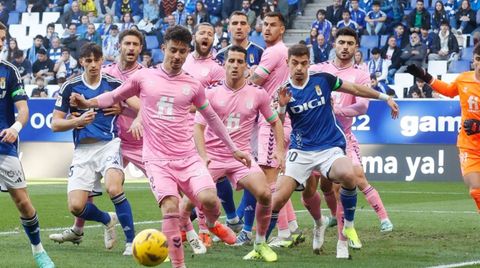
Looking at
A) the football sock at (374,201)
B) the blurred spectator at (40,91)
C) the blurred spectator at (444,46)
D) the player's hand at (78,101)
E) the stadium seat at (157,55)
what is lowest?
the blurred spectator at (40,91)

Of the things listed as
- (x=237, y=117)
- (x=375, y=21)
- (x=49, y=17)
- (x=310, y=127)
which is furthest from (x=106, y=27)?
(x=310, y=127)

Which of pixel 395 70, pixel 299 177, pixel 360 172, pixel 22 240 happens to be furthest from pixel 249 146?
pixel 395 70

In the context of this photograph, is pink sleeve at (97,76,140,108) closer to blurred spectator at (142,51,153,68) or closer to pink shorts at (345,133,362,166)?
pink shorts at (345,133,362,166)

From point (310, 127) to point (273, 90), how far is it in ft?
6.48

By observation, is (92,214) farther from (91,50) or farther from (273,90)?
(273,90)

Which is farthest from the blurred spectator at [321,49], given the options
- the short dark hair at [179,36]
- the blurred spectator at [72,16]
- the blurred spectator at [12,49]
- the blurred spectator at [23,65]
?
the short dark hair at [179,36]

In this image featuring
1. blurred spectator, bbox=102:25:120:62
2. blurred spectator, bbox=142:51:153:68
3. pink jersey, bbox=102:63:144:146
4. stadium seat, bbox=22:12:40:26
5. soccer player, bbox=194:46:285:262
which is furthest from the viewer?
stadium seat, bbox=22:12:40:26

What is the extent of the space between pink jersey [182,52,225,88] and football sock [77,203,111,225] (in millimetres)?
2152

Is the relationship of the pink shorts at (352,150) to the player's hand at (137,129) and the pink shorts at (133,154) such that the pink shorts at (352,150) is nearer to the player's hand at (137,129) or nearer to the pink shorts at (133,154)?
the pink shorts at (133,154)

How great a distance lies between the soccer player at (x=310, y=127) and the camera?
11531 mm

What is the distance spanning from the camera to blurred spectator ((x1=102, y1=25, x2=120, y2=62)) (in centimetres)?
3075

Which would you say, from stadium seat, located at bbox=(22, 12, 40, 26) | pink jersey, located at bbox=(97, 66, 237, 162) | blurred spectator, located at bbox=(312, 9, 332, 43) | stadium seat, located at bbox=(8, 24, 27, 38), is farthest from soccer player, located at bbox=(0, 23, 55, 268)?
stadium seat, located at bbox=(22, 12, 40, 26)

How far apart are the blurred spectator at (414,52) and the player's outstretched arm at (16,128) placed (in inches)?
690

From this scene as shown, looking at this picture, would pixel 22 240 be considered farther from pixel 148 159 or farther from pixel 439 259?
pixel 439 259
